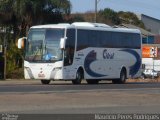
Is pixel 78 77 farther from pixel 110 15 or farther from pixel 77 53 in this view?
pixel 110 15

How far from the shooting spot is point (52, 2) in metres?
67.6

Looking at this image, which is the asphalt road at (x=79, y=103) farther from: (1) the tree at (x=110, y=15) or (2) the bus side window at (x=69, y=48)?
(1) the tree at (x=110, y=15)

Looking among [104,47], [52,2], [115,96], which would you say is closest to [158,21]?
[52,2]

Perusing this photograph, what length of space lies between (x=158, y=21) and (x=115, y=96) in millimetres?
133437

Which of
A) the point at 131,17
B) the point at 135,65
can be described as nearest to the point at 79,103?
the point at 135,65

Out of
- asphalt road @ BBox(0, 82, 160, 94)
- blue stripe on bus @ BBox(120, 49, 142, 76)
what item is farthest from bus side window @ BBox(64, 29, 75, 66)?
blue stripe on bus @ BBox(120, 49, 142, 76)

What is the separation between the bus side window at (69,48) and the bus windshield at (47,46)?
0.48 metres

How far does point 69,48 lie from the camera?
40406mm

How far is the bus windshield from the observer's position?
39.9 m

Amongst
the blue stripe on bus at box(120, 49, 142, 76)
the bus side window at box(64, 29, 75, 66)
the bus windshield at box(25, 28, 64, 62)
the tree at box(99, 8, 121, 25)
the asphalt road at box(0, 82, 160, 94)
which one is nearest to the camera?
the asphalt road at box(0, 82, 160, 94)

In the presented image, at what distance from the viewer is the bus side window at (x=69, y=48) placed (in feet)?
132

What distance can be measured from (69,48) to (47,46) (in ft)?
4.46

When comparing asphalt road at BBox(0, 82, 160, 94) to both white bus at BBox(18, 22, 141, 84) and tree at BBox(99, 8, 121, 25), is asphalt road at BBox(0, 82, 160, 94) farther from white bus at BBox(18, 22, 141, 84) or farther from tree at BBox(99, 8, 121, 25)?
tree at BBox(99, 8, 121, 25)

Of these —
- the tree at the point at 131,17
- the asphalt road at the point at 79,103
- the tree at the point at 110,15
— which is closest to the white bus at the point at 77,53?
the asphalt road at the point at 79,103
